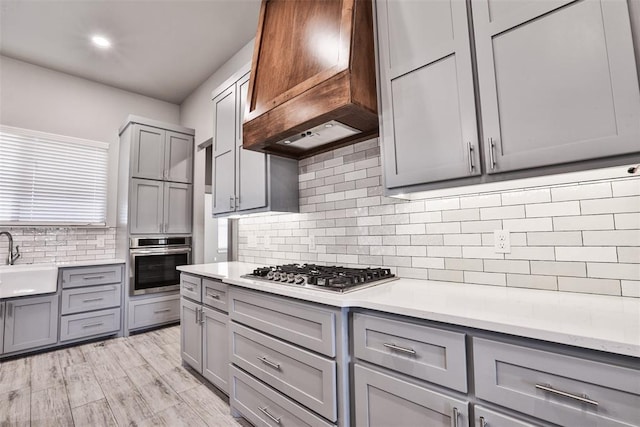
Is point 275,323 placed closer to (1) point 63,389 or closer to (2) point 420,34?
(2) point 420,34

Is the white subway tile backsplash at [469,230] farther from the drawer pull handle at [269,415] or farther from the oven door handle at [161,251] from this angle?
Result: the oven door handle at [161,251]

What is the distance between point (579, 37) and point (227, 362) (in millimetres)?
2488

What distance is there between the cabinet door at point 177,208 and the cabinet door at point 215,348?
82.1 inches

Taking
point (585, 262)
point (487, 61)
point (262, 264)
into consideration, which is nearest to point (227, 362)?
point (262, 264)

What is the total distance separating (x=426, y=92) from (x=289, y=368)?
1525mm

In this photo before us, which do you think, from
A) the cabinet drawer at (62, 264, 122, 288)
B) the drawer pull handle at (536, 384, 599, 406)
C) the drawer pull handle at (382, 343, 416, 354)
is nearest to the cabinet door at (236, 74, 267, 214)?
the drawer pull handle at (382, 343, 416, 354)

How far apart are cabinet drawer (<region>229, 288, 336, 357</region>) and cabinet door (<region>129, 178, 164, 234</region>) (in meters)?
2.48

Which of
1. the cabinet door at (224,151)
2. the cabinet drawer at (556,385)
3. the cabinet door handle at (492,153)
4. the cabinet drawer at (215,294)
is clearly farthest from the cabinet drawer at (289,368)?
the cabinet door at (224,151)

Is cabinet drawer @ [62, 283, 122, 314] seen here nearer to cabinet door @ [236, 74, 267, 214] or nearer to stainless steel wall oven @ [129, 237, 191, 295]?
stainless steel wall oven @ [129, 237, 191, 295]

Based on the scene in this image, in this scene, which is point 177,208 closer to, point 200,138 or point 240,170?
point 200,138

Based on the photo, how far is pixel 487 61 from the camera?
123 centimetres

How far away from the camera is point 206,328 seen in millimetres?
2303

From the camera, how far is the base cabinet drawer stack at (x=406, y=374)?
98 centimetres

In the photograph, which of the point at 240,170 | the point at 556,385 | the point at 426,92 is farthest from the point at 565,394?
the point at 240,170
